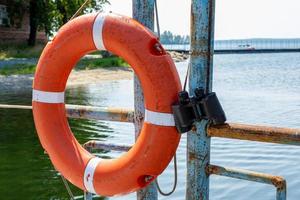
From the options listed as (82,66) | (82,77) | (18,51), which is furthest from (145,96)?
(18,51)

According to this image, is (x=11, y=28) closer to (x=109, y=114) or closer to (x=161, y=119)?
(x=109, y=114)

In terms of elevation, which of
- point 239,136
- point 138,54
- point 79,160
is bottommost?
point 79,160

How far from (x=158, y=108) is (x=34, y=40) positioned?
29.1 meters

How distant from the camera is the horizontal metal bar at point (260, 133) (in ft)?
6.57

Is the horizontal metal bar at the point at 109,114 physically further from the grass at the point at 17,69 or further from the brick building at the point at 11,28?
the brick building at the point at 11,28

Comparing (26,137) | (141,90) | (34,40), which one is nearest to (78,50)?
(141,90)

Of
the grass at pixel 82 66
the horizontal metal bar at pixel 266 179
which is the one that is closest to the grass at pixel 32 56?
the grass at pixel 82 66

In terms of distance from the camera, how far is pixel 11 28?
29578 mm

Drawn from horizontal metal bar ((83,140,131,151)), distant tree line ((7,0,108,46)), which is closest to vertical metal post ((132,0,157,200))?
horizontal metal bar ((83,140,131,151))

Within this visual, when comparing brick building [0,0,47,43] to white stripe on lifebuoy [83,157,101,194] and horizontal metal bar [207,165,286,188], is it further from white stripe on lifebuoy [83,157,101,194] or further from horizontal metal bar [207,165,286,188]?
horizontal metal bar [207,165,286,188]

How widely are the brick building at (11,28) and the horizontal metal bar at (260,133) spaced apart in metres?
27.9

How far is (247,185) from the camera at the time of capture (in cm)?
643

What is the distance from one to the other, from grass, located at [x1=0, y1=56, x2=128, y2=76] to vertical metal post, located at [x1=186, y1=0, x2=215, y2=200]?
66.7 ft

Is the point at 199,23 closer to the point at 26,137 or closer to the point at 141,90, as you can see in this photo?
the point at 141,90
